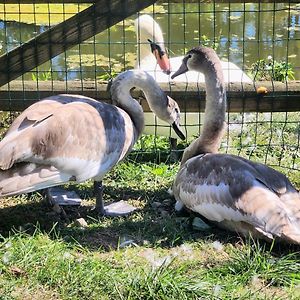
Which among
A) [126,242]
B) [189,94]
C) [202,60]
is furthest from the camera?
[189,94]

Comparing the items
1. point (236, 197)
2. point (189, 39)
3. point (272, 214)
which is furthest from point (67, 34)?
point (189, 39)

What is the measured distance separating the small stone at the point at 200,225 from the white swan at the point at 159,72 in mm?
1435

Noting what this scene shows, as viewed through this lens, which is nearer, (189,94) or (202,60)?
(202,60)

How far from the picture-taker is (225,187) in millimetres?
4766

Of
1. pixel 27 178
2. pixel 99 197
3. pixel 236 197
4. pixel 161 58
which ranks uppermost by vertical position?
pixel 161 58

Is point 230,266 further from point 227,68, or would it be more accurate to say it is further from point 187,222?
point 227,68

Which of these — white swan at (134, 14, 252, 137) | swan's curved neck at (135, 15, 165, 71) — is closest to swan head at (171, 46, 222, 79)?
white swan at (134, 14, 252, 137)

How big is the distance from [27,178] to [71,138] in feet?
1.45

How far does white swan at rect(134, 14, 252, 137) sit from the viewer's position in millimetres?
6562

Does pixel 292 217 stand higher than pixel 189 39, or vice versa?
pixel 189 39

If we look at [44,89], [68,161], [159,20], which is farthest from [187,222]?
[159,20]

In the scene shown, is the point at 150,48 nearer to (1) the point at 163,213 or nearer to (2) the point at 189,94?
(2) the point at 189,94

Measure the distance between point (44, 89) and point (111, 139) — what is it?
1.22 metres

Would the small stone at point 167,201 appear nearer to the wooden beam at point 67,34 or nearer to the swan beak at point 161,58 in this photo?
the wooden beam at point 67,34
